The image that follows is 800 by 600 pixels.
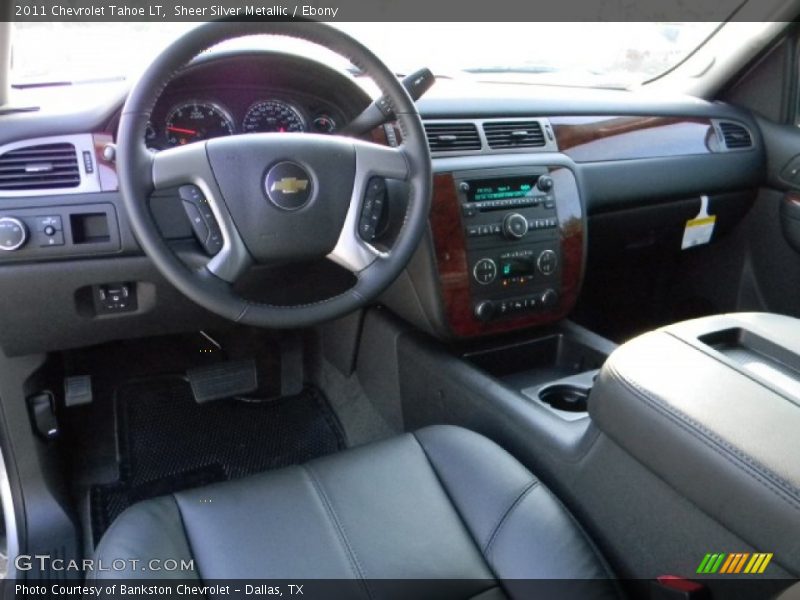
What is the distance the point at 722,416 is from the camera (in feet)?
3.53

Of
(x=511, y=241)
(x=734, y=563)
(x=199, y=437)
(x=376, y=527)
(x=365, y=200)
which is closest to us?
(x=734, y=563)

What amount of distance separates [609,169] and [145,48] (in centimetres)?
127

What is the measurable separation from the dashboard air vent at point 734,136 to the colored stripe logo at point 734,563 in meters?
1.71

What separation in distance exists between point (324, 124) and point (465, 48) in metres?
0.76

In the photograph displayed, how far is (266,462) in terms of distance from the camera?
205 centimetres

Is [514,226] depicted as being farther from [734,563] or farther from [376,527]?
[734,563]

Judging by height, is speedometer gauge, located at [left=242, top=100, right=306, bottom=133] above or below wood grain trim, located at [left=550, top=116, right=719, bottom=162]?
above

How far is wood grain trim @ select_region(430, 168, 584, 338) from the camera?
1.70 meters

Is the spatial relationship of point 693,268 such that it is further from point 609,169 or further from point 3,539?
→ point 3,539

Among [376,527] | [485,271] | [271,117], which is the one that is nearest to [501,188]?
[485,271]

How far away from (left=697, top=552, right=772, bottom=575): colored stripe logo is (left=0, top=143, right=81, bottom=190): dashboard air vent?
4.15ft

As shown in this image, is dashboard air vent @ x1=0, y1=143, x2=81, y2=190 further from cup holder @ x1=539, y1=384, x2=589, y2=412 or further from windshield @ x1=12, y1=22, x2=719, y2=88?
cup holder @ x1=539, y1=384, x2=589, y2=412

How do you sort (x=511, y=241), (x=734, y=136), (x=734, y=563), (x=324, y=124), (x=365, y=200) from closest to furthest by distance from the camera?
(x=734, y=563) < (x=365, y=200) < (x=324, y=124) < (x=511, y=241) < (x=734, y=136)

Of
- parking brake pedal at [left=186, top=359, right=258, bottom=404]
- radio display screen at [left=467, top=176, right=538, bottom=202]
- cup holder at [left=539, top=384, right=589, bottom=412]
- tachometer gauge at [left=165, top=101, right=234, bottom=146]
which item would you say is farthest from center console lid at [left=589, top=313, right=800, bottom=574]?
parking brake pedal at [left=186, top=359, right=258, bottom=404]
